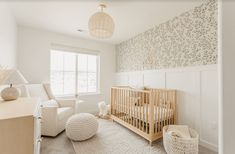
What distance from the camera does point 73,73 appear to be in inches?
150

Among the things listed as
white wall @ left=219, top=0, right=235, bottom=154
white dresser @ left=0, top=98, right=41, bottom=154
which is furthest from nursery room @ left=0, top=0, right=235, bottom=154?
white wall @ left=219, top=0, right=235, bottom=154

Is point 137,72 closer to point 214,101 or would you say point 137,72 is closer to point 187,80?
point 187,80

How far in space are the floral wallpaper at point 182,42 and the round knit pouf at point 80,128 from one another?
189 centimetres

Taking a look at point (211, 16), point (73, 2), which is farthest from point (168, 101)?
point (73, 2)

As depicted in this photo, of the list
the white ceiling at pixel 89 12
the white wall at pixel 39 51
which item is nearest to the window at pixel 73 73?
the white wall at pixel 39 51

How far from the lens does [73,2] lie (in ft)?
6.86

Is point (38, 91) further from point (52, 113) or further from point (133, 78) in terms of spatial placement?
point (133, 78)

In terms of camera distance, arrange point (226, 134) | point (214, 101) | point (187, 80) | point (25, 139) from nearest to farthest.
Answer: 1. point (226, 134)
2. point (25, 139)
3. point (214, 101)
4. point (187, 80)

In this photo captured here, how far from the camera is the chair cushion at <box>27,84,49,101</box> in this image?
2.64 m

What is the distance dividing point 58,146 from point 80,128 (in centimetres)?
40

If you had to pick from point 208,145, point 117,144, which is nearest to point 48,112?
point 117,144

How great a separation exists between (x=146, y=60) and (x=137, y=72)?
17.8 inches

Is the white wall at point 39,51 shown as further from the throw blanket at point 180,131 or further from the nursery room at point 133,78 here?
the throw blanket at point 180,131

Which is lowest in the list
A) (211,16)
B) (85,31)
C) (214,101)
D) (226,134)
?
(214,101)
